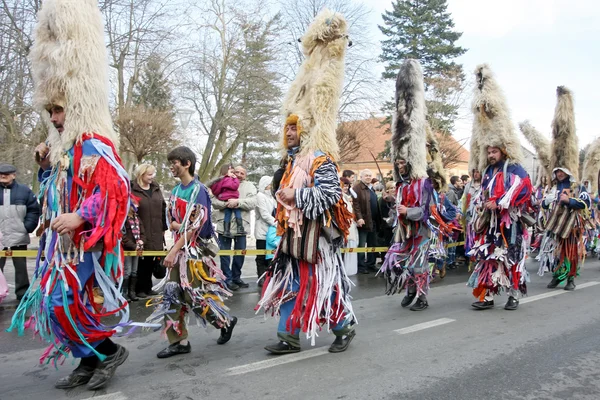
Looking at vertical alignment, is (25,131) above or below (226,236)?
above

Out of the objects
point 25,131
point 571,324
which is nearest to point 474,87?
point 571,324

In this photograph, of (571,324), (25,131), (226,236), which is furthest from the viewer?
(25,131)

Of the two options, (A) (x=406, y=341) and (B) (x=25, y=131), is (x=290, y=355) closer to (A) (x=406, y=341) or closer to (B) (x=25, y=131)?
(A) (x=406, y=341)

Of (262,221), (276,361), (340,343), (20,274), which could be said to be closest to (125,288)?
(20,274)

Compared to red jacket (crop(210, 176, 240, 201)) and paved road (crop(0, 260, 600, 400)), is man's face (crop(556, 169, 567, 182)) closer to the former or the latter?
paved road (crop(0, 260, 600, 400))

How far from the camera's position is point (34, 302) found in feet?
11.4

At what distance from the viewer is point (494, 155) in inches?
251

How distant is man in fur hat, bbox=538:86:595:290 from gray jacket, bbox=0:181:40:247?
7.67 m

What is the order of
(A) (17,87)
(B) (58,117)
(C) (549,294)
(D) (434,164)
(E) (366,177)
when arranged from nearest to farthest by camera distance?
Answer: (B) (58,117)
(D) (434,164)
(C) (549,294)
(E) (366,177)
(A) (17,87)

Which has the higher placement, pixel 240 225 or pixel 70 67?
pixel 70 67

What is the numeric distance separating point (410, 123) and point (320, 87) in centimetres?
233

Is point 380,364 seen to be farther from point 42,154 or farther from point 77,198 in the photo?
point 42,154

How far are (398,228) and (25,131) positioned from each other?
12401 millimetres

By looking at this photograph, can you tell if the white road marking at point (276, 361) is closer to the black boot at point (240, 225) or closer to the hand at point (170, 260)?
the hand at point (170, 260)
